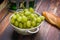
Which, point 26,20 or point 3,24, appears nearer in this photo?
point 26,20

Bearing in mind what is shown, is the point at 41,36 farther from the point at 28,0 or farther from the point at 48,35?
the point at 28,0

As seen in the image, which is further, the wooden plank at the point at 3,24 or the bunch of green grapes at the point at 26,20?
the wooden plank at the point at 3,24

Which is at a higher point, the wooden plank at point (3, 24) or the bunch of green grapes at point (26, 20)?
the bunch of green grapes at point (26, 20)

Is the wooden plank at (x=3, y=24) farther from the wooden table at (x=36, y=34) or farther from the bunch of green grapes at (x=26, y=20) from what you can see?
the bunch of green grapes at (x=26, y=20)

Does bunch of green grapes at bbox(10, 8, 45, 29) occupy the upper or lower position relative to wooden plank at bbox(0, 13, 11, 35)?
upper

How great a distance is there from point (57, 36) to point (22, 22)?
23 centimetres

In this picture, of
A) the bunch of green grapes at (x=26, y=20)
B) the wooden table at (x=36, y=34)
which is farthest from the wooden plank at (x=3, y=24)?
the bunch of green grapes at (x=26, y=20)

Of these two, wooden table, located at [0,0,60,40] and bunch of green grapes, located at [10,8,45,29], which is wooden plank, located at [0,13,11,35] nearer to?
wooden table, located at [0,0,60,40]

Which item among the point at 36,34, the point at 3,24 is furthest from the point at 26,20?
the point at 3,24

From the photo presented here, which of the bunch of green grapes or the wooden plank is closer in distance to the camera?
the bunch of green grapes

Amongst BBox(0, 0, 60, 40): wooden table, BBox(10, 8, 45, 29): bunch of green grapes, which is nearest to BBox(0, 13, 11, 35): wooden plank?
BBox(0, 0, 60, 40): wooden table

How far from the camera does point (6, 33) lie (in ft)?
2.66

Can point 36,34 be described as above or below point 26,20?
below

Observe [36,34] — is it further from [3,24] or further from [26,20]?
[3,24]
